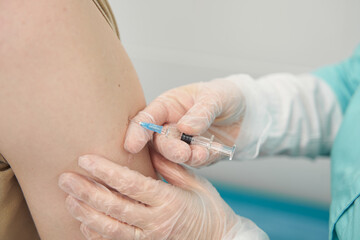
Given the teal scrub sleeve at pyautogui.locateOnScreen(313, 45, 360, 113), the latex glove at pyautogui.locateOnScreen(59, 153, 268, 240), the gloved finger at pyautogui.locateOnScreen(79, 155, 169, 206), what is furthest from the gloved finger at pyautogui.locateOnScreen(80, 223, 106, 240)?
the teal scrub sleeve at pyautogui.locateOnScreen(313, 45, 360, 113)

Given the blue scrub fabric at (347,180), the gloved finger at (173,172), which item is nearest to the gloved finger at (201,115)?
the gloved finger at (173,172)

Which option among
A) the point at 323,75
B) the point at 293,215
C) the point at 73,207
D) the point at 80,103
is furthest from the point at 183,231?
the point at 293,215

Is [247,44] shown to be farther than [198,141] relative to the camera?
Yes

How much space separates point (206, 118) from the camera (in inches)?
33.6

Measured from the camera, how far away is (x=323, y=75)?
1363 mm

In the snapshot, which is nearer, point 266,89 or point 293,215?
point 266,89

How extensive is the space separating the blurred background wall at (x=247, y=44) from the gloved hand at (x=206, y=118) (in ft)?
2.43

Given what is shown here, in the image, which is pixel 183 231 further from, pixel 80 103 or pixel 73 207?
pixel 80 103

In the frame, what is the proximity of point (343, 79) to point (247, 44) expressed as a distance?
0.65m

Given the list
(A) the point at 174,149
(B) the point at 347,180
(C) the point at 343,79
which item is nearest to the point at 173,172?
(A) the point at 174,149

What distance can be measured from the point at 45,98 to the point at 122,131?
179mm

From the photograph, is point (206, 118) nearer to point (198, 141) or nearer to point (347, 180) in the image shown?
point (198, 141)

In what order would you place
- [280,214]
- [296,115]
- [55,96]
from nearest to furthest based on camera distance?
[55,96]
[296,115]
[280,214]

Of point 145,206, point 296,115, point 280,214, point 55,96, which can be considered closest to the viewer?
point 55,96
